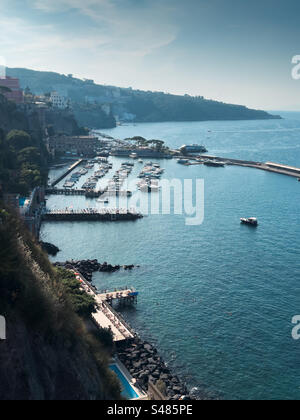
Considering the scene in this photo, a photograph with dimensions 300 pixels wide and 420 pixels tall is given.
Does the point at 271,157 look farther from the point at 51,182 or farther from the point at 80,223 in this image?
the point at 80,223

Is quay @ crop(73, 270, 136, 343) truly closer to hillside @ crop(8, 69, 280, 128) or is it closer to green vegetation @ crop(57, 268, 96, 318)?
green vegetation @ crop(57, 268, 96, 318)

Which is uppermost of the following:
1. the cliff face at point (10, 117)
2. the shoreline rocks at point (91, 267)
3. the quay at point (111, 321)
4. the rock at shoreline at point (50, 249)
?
the cliff face at point (10, 117)

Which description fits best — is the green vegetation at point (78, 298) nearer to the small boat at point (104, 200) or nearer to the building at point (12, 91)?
the small boat at point (104, 200)

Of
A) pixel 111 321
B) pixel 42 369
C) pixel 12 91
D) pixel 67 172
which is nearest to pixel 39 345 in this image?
pixel 42 369

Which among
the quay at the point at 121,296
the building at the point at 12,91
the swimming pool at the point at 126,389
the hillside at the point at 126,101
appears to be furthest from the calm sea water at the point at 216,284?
the hillside at the point at 126,101

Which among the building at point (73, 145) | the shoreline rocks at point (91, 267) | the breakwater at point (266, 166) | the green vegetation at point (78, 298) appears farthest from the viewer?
the building at point (73, 145)

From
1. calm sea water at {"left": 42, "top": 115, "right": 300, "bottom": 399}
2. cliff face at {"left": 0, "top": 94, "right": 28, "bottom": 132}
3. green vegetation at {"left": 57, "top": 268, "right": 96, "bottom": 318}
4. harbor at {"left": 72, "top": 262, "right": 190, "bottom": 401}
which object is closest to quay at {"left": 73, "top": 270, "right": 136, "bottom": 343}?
harbor at {"left": 72, "top": 262, "right": 190, "bottom": 401}
